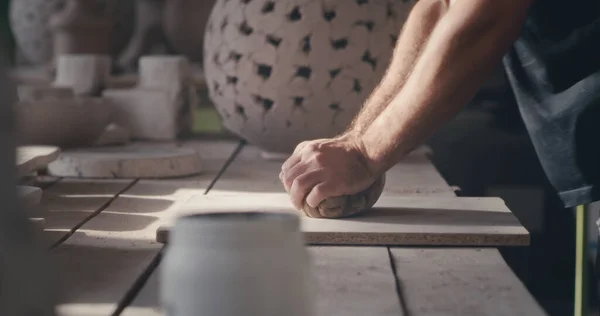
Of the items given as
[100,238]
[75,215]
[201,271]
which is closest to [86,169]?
[75,215]

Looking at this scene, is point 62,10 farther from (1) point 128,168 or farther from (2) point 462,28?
(2) point 462,28

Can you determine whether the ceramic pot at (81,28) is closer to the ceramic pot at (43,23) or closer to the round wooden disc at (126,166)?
the ceramic pot at (43,23)

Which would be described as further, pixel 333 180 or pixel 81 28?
pixel 81 28

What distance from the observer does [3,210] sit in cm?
65

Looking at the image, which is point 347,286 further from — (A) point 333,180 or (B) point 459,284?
(A) point 333,180

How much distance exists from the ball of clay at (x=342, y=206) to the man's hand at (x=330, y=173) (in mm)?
11

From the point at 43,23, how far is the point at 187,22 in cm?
63

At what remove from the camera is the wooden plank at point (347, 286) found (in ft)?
3.35

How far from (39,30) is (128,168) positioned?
1.88 metres

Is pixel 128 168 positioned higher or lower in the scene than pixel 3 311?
lower

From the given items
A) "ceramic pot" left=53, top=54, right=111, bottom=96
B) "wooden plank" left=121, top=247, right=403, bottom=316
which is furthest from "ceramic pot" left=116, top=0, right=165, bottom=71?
"wooden plank" left=121, top=247, right=403, bottom=316

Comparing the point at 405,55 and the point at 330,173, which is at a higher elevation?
the point at 405,55

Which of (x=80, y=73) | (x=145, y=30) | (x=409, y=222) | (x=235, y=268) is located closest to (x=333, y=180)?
(x=409, y=222)

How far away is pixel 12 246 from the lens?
66 cm
